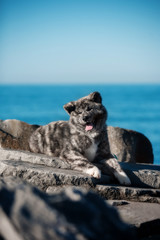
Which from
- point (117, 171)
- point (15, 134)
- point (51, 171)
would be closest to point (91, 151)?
point (117, 171)

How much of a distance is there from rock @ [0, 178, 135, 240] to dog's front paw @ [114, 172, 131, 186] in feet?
8.42

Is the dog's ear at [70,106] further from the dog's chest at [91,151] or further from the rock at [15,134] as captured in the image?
the rock at [15,134]

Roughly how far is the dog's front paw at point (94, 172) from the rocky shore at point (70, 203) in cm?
11

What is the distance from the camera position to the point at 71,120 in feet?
19.5

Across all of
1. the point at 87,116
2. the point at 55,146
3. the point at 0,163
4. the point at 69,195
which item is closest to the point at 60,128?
the point at 55,146

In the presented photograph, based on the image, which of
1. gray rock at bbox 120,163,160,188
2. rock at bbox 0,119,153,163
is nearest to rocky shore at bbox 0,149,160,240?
gray rock at bbox 120,163,160,188

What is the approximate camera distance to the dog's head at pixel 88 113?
5.70 m

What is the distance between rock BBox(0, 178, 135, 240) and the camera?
105 inches

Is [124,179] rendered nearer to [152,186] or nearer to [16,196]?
[152,186]

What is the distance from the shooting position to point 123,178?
5547 millimetres

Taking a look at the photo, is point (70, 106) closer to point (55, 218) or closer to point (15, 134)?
point (15, 134)

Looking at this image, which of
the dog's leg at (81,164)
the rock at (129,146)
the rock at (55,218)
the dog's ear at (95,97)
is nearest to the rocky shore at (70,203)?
the rock at (55,218)

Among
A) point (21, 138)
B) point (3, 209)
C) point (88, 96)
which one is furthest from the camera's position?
point (21, 138)

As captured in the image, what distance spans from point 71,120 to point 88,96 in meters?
0.52
